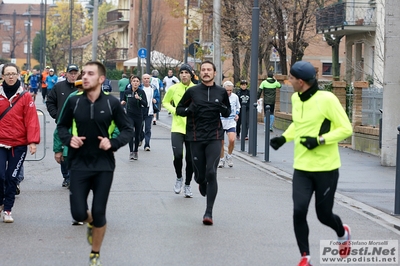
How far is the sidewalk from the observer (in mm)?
12006

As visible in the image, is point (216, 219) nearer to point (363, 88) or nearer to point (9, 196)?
point (9, 196)

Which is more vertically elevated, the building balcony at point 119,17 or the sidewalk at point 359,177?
the building balcony at point 119,17

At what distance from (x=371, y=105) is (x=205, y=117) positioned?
1173 centimetres

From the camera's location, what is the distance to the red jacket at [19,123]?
9.81 metres

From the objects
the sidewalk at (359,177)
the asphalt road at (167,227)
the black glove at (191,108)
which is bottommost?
the sidewalk at (359,177)

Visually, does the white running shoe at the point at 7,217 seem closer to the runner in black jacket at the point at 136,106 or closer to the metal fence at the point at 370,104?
the runner in black jacket at the point at 136,106

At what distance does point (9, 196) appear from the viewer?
32.4 ft

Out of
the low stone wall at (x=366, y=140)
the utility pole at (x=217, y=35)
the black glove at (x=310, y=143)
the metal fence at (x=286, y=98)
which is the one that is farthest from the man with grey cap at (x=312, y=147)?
the metal fence at (x=286, y=98)

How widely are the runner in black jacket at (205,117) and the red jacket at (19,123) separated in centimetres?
171

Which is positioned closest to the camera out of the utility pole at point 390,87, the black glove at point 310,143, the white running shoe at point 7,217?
the black glove at point 310,143

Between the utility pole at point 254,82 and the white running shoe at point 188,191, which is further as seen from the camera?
the utility pole at point 254,82

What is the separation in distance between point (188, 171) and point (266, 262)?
427 centimetres

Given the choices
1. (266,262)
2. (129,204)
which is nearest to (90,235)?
(266,262)

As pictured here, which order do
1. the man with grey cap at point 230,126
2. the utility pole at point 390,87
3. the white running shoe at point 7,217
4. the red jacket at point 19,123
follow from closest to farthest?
the red jacket at point 19,123 < the white running shoe at point 7,217 < the man with grey cap at point 230,126 < the utility pole at point 390,87
